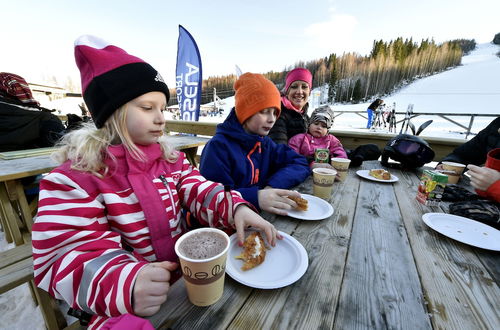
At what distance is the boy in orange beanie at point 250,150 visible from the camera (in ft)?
4.77

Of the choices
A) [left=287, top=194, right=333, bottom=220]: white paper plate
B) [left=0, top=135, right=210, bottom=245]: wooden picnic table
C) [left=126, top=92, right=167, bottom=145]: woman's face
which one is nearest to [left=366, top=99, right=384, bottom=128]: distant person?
[left=287, top=194, right=333, bottom=220]: white paper plate

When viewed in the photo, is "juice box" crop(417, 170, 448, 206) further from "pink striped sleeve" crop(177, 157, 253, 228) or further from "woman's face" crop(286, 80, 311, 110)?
"woman's face" crop(286, 80, 311, 110)

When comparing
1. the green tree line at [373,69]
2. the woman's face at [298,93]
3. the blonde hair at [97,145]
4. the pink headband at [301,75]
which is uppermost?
the green tree line at [373,69]

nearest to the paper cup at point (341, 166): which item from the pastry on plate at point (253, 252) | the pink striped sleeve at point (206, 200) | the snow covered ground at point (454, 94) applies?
the pink striped sleeve at point (206, 200)

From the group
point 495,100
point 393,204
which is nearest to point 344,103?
point 495,100

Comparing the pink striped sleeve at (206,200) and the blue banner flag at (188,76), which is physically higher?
the blue banner flag at (188,76)

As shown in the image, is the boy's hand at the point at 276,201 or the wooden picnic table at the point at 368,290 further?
the boy's hand at the point at 276,201

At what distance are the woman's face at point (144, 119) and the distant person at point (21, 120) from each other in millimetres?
2349

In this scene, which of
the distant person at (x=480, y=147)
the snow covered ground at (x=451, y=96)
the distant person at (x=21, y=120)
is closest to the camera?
the distant person at (x=480, y=147)

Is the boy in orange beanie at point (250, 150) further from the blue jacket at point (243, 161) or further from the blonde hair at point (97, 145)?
the blonde hair at point (97, 145)

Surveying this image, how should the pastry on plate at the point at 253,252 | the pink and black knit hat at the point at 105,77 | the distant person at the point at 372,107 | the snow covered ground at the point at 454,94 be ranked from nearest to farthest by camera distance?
the pastry on plate at the point at 253,252 < the pink and black knit hat at the point at 105,77 < the distant person at the point at 372,107 < the snow covered ground at the point at 454,94

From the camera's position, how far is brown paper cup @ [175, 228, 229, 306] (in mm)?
508

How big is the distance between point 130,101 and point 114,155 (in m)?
0.26

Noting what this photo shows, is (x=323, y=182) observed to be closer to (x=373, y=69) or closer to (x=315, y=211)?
(x=315, y=211)
